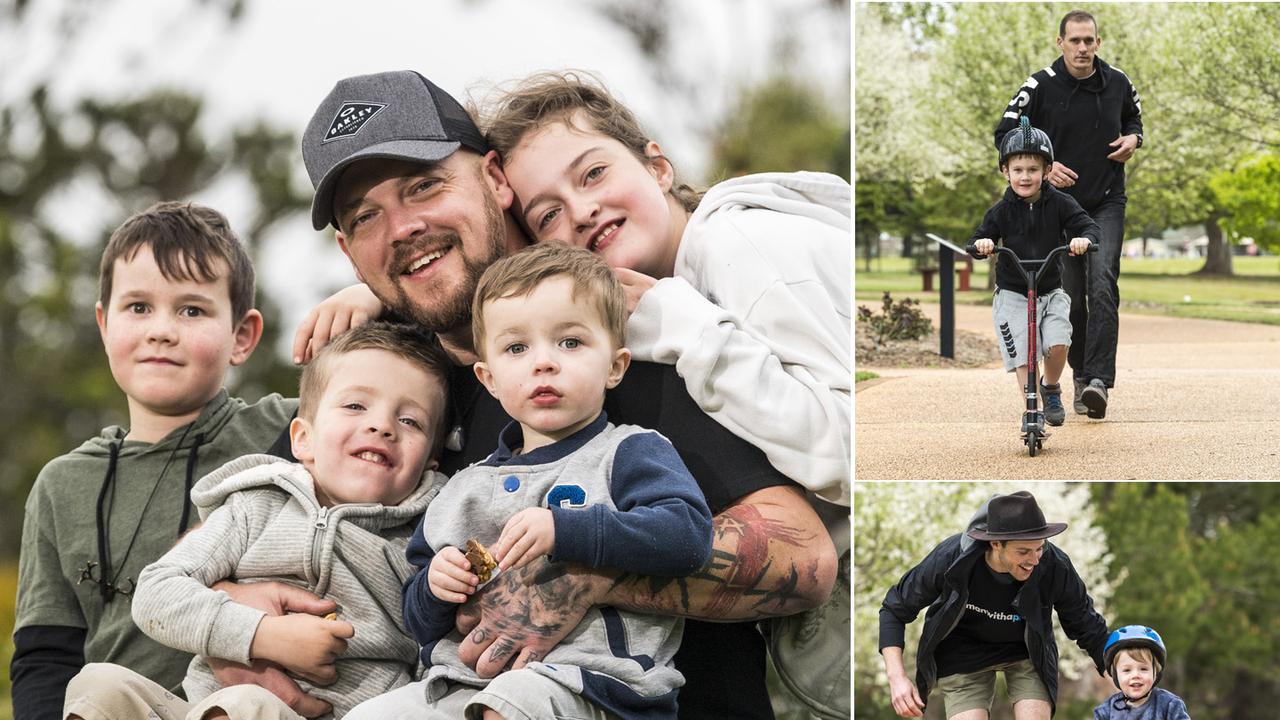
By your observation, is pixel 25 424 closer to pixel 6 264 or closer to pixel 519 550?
pixel 6 264

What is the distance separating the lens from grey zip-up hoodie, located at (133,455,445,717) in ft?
8.98

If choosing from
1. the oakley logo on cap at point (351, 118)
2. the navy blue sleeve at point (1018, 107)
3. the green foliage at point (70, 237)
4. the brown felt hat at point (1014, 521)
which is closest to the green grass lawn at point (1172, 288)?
the navy blue sleeve at point (1018, 107)

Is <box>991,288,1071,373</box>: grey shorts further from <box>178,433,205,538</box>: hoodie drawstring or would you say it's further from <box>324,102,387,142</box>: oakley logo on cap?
<box>178,433,205,538</box>: hoodie drawstring

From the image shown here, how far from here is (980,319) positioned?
382 cm

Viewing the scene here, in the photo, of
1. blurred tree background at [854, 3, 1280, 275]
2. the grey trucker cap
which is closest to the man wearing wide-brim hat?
blurred tree background at [854, 3, 1280, 275]

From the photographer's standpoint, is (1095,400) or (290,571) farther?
(1095,400)

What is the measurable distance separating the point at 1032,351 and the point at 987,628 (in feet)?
2.43

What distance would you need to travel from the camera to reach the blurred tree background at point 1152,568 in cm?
440

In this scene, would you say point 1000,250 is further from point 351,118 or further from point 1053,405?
point 351,118

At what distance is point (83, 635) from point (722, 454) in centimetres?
165

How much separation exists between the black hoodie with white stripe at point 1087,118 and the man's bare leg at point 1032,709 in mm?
1304

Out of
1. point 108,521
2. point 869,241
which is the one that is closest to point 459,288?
point 108,521

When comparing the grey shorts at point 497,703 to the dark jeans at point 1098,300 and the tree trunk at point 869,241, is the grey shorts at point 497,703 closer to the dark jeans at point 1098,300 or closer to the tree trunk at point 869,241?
the tree trunk at point 869,241

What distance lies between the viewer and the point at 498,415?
10.2 feet
